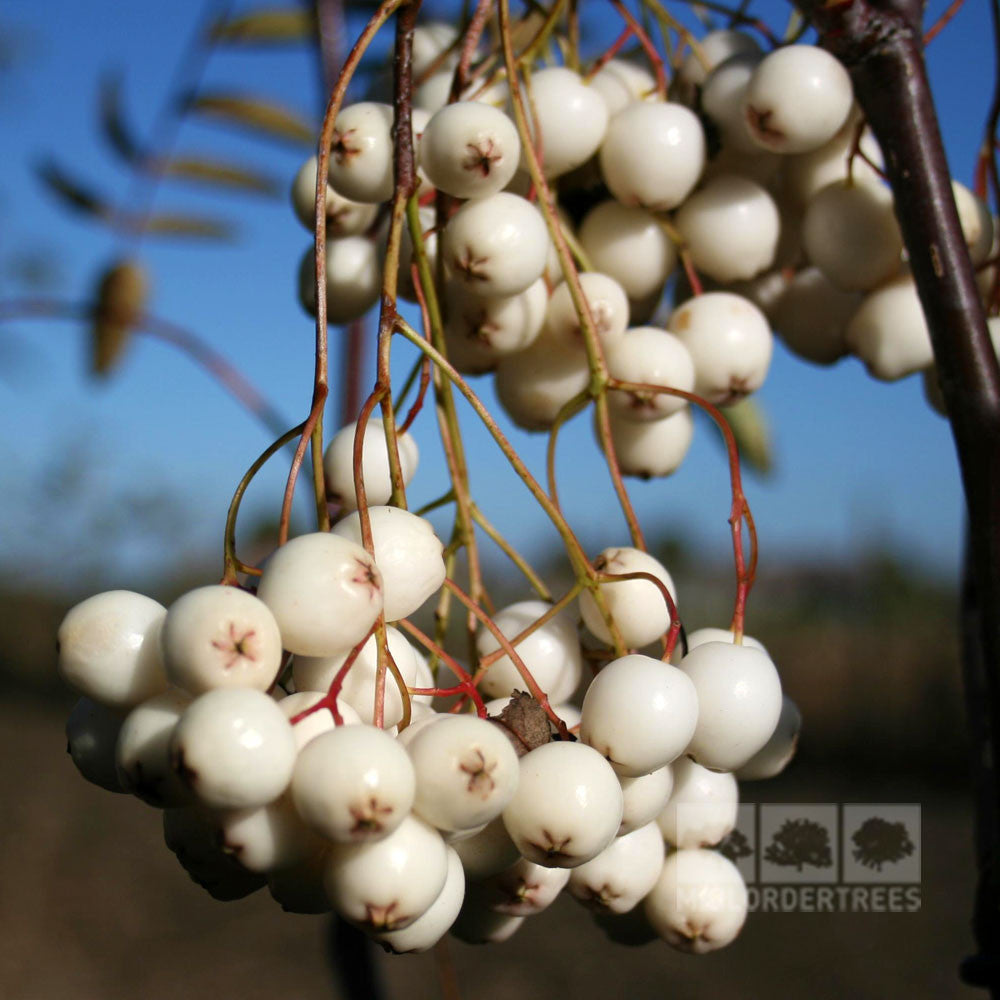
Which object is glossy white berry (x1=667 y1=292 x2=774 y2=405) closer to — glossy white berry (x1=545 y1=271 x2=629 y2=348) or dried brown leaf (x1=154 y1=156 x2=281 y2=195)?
glossy white berry (x1=545 y1=271 x2=629 y2=348)

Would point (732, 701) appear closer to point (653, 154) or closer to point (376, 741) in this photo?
point (376, 741)

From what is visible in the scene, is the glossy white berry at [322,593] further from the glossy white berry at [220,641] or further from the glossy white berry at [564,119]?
the glossy white berry at [564,119]

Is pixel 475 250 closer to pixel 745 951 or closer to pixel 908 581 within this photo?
pixel 745 951

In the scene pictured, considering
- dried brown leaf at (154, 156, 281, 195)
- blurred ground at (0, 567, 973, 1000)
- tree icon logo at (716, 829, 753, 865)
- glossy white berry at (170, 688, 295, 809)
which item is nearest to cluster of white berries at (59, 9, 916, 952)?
glossy white berry at (170, 688, 295, 809)

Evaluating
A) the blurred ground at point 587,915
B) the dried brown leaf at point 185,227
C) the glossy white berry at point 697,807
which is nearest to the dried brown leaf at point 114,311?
the dried brown leaf at point 185,227

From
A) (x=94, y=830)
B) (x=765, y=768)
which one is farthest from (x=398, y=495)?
(x=94, y=830)
